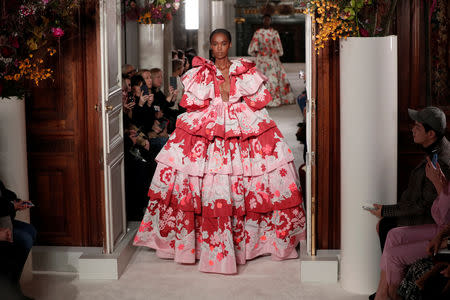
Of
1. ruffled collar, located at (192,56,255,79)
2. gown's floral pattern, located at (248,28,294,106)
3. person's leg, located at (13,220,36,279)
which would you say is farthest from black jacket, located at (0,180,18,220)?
gown's floral pattern, located at (248,28,294,106)

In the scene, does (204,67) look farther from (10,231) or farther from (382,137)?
(10,231)

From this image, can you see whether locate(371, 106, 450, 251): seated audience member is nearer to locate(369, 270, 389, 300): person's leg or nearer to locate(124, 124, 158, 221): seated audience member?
locate(369, 270, 389, 300): person's leg

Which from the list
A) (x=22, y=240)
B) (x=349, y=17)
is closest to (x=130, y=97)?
(x=22, y=240)

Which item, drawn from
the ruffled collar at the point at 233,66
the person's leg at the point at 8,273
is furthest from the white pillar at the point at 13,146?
the ruffled collar at the point at 233,66

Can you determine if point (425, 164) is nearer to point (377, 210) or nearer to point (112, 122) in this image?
point (377, 210)

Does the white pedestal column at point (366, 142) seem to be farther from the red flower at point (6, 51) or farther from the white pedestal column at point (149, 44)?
the white pedestal column at point (149, 44)

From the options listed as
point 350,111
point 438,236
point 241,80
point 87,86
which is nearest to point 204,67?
point 241,80

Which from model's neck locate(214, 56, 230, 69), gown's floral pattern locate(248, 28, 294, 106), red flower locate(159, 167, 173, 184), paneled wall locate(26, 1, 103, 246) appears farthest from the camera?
gown's floral pattern locate(248, 28, 294, 106)

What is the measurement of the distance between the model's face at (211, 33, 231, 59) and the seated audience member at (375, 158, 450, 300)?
165 centimetres

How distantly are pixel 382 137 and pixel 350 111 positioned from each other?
0.72 ft

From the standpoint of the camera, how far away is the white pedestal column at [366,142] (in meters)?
4.10

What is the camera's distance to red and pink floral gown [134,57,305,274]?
472 cm

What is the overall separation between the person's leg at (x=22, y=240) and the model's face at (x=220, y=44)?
5.47ft

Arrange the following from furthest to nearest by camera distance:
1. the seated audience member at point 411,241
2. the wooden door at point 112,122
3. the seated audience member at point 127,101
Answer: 1. the seated audience member at point 127,101
2. the wooden door at point 112,122
3. the seated audience member at point 411,241
